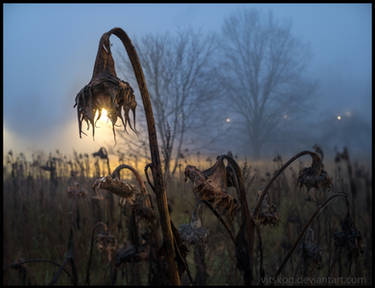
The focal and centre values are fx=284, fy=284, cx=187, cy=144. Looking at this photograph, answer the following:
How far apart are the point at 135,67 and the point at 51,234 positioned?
3460mm

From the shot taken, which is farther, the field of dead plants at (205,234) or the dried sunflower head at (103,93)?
the field of dead plants at (205,234)

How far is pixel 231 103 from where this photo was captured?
57.5ft

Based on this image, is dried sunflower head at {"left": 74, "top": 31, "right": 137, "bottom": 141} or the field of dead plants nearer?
dried sunflower head at {"left": 74, "top": 31, "right": 137, "bottom": 141}

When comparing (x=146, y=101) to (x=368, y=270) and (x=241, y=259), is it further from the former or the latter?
(x=368, y=270)

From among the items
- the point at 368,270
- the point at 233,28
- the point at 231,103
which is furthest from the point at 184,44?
the point at 368,270

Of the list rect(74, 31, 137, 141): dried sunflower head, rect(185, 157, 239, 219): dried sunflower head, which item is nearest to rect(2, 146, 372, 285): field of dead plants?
rect(185, 157, 239, 219): dried sunflower head

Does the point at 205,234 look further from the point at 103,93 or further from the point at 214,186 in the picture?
the point at 103,93

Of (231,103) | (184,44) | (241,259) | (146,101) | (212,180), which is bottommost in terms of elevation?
(241,259)

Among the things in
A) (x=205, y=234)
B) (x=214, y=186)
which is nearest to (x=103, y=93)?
(x=214, y=186)

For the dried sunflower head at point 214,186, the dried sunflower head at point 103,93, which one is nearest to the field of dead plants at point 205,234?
the dried sunflower head at point 214,186

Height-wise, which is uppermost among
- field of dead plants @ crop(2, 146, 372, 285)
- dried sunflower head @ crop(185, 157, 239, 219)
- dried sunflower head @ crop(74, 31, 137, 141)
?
dried sunflower head @ crop(74, 31, 137, 141)

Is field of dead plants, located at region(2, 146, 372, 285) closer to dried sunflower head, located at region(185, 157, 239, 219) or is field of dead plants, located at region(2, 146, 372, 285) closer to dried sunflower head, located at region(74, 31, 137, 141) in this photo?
dried sunflower head, located at region(185, 157, 239, 219)

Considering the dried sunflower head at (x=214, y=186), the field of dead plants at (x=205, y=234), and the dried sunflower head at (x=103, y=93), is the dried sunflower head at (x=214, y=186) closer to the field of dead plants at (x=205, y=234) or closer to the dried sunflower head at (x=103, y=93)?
the field of dead plants at (x=205, y=234)

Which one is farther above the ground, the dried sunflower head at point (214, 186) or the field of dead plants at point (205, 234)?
the dried sunflower head at point (214, 186)
